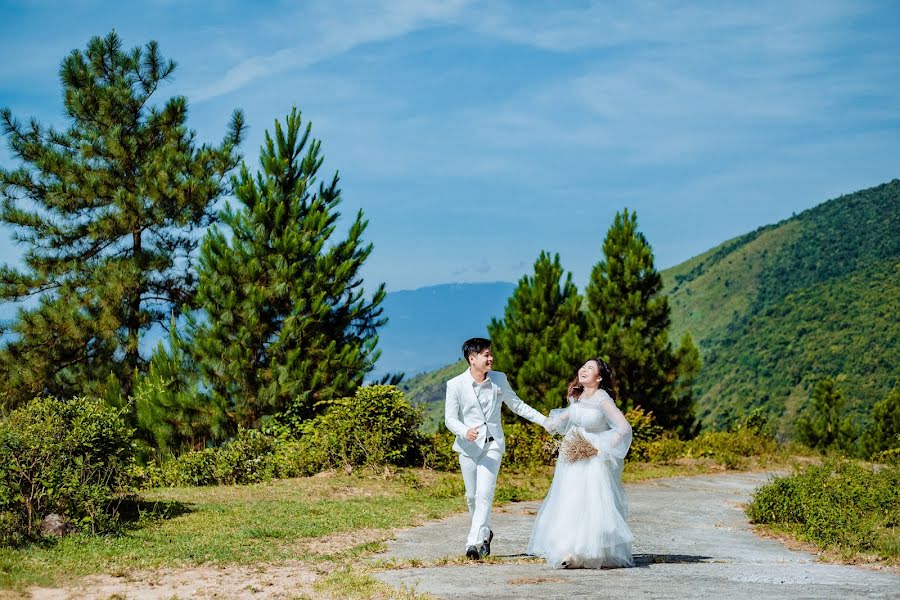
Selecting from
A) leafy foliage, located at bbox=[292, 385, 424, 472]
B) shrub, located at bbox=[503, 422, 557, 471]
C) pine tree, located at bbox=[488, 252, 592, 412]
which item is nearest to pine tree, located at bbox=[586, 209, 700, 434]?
pine tree, located at bbox=[488, 252, 592, 412]

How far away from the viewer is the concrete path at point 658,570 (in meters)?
6.61

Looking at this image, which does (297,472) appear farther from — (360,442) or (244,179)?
(244,179)

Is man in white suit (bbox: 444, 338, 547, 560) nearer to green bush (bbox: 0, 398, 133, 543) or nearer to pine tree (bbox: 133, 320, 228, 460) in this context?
green bush (bbox: 0, 398, 133, 543)

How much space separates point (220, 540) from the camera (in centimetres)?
975

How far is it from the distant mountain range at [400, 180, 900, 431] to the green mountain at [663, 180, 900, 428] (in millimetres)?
113

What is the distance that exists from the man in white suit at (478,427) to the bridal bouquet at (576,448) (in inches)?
13.5

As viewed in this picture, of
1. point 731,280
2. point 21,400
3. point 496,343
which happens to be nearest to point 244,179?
point 496,343

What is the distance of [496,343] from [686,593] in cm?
1768

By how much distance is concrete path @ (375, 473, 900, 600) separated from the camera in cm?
661

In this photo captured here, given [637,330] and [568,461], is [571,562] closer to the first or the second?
[568,461]

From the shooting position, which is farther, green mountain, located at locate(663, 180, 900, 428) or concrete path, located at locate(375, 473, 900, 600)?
green mountain, located at locate(663, 180, 900, 428)

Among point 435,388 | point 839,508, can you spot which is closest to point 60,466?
point 839,508

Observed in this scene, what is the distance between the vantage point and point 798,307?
7581 cm

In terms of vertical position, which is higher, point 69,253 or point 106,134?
point 106,134
